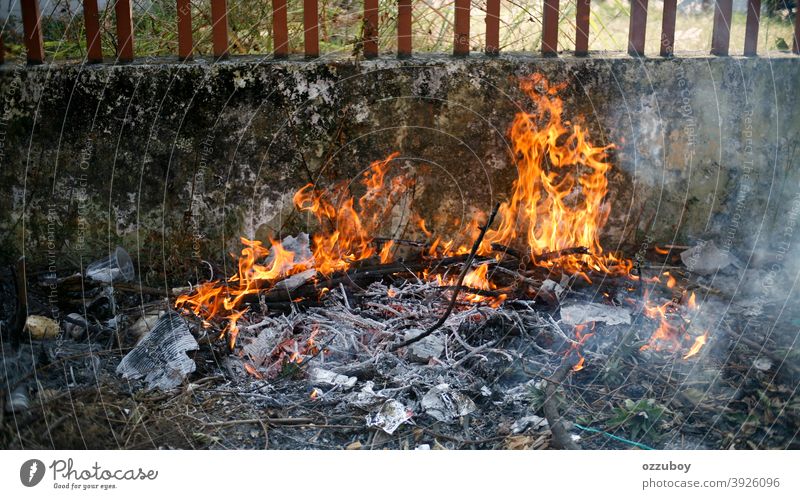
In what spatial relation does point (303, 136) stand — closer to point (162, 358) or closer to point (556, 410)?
point (162, 358)

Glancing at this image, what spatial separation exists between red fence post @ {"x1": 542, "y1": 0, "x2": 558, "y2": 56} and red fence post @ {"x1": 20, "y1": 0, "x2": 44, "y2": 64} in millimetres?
2766

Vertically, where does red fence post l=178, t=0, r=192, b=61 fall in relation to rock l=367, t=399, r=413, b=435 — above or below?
above

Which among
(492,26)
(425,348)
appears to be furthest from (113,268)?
(492,26)

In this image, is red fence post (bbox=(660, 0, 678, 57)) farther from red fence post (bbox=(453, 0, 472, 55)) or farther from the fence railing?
red fence post (bbox=(453, 0, 472, 55))

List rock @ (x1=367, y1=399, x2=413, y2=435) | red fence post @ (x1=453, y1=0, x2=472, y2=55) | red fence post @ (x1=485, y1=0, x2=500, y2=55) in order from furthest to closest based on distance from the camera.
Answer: red fence post @ (x1=453, y1=0, x2=472, y2=55) → red fence post @ (x1=485, y1=0, x2=500, y2=55) → rock @ (x1=367, y1=399, x2=413, y2=435)

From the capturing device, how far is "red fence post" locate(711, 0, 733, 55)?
190 inches

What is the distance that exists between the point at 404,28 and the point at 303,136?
0.82 m

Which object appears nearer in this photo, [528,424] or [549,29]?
[528,424]

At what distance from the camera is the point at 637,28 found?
484 centimetres

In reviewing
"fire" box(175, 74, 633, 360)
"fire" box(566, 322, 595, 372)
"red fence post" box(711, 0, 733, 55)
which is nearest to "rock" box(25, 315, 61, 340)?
"fire" box(175, 74, 633, 360)

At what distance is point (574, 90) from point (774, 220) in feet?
4.73

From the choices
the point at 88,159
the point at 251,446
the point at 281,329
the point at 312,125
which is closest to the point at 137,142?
the point at 88,159

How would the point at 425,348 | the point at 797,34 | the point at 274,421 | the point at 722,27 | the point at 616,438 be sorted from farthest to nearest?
the point at 797,34
the point at 722,27
the point at 425,348
the point at 274,421
the point at 616,438
